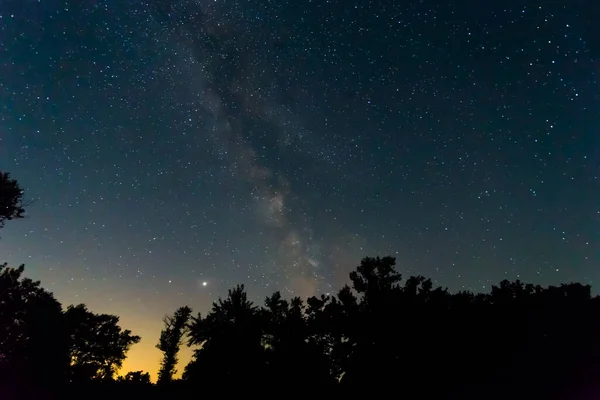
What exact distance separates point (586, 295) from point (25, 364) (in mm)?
38060

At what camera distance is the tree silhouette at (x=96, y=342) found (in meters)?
37.6

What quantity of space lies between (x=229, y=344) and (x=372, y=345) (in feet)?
32.7

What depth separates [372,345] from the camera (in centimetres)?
2570

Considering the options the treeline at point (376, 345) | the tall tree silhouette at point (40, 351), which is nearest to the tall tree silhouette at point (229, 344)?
the treeline at point (376, 345)

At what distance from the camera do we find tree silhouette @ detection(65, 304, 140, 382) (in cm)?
3762

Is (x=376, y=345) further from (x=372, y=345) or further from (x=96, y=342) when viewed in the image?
(x=96, y=342)

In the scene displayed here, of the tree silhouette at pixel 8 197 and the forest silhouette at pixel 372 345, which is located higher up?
the tree silhouette at pixel 8 197

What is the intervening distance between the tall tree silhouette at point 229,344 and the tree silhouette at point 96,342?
53.1 ft

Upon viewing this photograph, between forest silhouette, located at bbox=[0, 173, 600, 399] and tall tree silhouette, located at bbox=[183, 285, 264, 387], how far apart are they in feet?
0.25

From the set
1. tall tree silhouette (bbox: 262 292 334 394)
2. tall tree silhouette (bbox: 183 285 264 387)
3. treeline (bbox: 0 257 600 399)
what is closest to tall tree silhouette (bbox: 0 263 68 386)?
treeline (bbox: 0 257 600 399)

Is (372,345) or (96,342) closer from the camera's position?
(372,345)

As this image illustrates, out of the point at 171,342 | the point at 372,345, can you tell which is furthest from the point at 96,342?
the point at 372,345

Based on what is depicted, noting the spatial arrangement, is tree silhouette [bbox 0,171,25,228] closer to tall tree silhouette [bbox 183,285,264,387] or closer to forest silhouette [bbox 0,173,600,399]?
forest silhouette [bbox 0,173,600,399]

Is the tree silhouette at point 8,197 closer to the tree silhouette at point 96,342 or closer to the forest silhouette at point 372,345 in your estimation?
the forest silhouette at point 372,345
